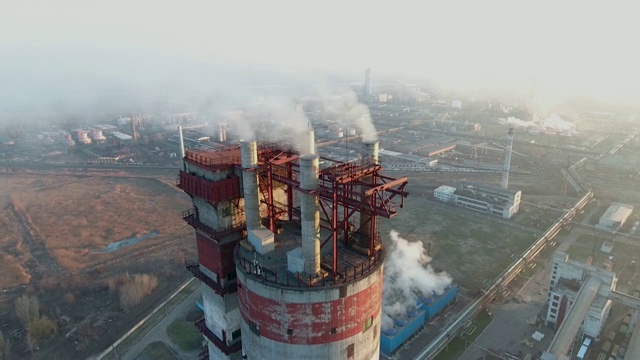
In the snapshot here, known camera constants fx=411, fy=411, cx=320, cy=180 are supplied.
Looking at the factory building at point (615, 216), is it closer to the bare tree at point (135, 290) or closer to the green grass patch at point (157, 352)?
the green grass patch at point (157, 352)

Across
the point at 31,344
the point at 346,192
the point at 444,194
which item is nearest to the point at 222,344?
the point at 346,192

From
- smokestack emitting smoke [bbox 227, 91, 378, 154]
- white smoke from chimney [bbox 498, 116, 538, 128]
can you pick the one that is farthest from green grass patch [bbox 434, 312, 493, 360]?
white smoke from chimney [bbox 498, 116, 538, 128]

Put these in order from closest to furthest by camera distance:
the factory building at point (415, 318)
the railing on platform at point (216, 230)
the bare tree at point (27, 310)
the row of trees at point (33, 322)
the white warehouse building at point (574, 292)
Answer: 1. the railing on platform at point (216, 230)
2. the factory building at point (415, 318)
3. the white warehouse building at point (574, 292)
4. the row of trees at point (33, 322)
5. the bare tree at point (27, 310)

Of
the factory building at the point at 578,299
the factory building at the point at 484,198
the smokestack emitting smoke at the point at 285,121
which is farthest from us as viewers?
the factory building at the point at 484,198

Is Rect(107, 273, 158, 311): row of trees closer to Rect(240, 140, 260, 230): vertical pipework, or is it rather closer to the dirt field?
the dirt field

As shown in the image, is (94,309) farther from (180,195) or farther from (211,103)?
(180,195)

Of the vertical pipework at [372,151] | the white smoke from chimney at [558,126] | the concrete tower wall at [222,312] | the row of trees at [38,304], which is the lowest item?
the row of trees at [38,304]

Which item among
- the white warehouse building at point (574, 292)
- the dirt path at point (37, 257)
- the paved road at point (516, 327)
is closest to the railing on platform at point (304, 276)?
the paved road at point (516, 327)
